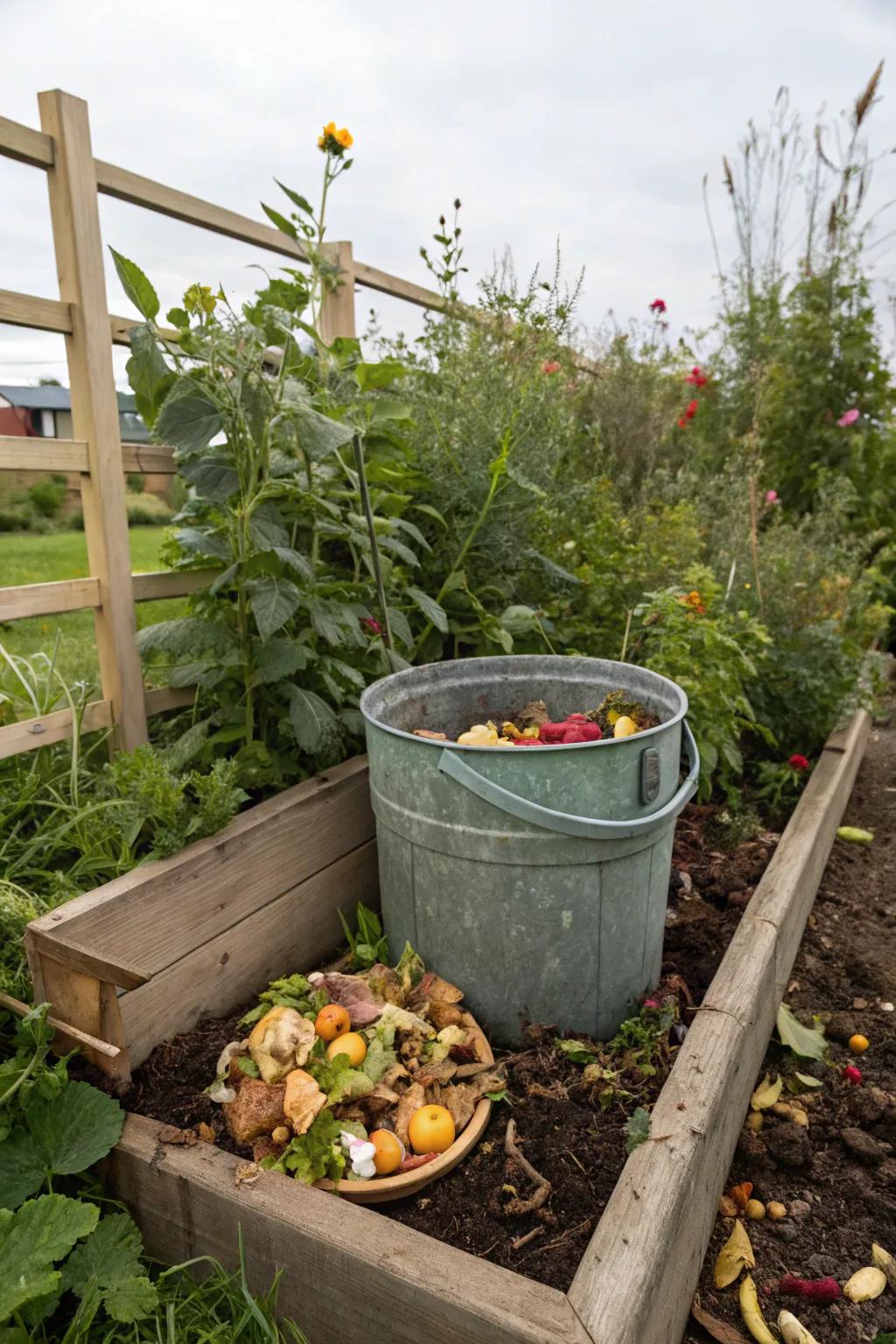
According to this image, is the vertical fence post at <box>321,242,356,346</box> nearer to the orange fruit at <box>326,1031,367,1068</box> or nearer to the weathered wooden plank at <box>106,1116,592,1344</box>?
the orange fruit at <box>326,1031,367,1068</box>

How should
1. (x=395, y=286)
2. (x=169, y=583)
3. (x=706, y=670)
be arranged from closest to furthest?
1. (x=169, y=583)
2. (x=706, y=670)
3. (x=395, y=286)

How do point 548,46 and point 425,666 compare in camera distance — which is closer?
point 425,666

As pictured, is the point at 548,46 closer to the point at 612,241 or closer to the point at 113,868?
the point at 612,241

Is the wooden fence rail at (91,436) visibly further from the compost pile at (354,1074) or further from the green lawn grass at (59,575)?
the compost pile at (354,1074)

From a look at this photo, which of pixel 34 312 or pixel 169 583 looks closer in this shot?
pixel 34 312

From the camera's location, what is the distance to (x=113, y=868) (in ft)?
6.04

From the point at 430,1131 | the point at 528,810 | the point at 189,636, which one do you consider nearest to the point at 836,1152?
the point at 430,1131

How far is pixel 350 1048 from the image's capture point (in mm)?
1557

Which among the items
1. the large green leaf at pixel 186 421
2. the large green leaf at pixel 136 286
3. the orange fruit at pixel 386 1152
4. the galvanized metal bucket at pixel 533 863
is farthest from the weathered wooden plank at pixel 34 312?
the orange fruit at pixel 386 1152

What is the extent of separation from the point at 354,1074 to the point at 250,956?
0.45 m

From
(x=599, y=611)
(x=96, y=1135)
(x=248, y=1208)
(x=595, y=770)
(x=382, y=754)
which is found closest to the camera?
(x=248, y=1208)

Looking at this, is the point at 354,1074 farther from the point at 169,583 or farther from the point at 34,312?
the point at 34,312

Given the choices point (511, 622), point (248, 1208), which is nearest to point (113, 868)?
point (248, 1208)

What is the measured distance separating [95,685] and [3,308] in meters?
0.93
